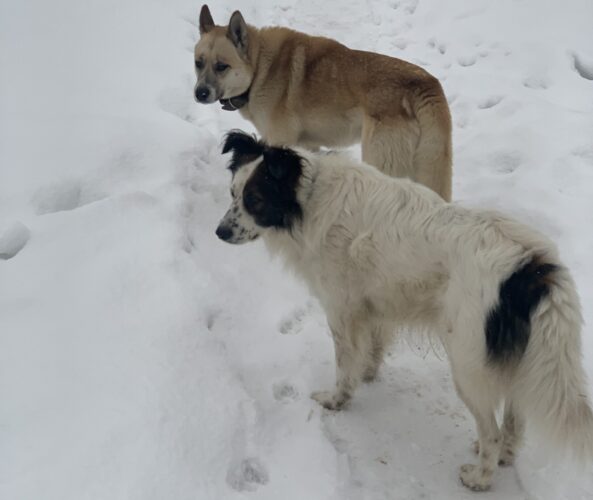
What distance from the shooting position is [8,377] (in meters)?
2.68

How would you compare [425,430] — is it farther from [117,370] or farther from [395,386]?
[117,370]

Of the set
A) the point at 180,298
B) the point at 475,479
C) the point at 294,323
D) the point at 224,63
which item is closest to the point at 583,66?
the point at 224,63

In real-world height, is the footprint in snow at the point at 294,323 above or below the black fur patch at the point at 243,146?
below

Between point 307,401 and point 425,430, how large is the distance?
727 millimetres

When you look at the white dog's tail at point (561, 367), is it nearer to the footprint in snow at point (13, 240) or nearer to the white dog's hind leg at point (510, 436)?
the white dog's hind leg at point (510, 436)

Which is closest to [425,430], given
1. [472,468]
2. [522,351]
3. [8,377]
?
[472,468]

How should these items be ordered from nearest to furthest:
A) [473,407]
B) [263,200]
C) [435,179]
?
[473,407] → [263,200] → [435,179]

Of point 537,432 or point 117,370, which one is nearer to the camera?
point 537,432

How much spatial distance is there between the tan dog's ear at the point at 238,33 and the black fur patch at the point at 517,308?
141 inches

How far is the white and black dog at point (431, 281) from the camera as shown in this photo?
2.16 meters

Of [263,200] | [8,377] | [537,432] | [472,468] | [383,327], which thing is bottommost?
[472,468]

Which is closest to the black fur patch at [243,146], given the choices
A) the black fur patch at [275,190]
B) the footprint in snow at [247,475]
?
the black fur patch at [275,190]

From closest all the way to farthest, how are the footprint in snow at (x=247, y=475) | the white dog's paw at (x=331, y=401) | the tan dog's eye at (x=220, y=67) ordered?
the footprint in snow at (x=247, y=475) → the white dog's paw at (x=331, y=401) → the tan dog's eye at (x=220, y=67)

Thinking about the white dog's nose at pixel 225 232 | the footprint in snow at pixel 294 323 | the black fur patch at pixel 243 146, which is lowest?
the footprint in snow at pixel 294 323
